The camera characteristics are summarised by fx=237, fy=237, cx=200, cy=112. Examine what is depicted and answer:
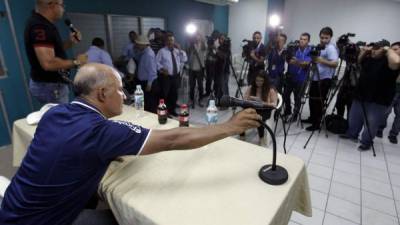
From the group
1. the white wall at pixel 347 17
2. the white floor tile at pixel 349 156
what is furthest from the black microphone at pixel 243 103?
the white wall at pixel 347 17

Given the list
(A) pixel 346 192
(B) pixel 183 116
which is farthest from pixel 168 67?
(A) pixel 346 192

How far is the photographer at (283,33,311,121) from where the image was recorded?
3.40 meters

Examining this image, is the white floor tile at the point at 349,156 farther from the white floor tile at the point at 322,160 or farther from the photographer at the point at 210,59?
the photographer at the point at 210,59

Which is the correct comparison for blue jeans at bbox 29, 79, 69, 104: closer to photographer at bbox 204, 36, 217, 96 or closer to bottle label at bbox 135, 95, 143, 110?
bottle label at bbox 135, 95, 143, 110

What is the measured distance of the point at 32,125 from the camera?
66.7 inches

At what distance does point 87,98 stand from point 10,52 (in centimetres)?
264

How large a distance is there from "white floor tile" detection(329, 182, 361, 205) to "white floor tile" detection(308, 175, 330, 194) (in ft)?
0.16

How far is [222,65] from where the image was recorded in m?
4.26

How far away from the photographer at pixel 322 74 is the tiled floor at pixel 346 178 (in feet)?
1.04

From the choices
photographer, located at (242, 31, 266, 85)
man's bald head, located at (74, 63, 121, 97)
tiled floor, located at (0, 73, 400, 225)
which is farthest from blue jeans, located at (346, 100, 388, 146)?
man's bald head, located at (74, 63, 121, 97)

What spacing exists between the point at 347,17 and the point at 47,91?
272 inches

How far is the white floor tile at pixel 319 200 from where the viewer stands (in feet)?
6.43

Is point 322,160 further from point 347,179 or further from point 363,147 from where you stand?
point 363,147

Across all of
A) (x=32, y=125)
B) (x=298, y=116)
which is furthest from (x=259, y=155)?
(x=298, y=116)
